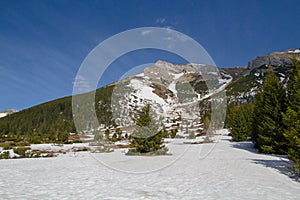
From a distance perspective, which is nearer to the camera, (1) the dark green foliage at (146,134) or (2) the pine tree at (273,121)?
(2) the pine tree at (273,121)

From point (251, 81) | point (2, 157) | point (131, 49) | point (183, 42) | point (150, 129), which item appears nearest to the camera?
point (131, 49)

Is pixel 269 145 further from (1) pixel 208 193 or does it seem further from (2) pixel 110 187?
(2) pixel 110 187

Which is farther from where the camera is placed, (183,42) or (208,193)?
(183,42)

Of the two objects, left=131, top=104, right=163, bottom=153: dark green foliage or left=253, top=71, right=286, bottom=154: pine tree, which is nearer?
left=253, top=71, right=286, bottom=154: pine tree

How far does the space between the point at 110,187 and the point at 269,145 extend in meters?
18.7

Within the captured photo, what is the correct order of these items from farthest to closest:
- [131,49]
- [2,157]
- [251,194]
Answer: [2,157]
[131,49]
[251,194]

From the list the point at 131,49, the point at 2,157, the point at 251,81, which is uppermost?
the point at 251,81

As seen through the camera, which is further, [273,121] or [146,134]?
[146,134]

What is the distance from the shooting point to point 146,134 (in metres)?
22.3

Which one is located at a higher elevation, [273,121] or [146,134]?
[273,121]

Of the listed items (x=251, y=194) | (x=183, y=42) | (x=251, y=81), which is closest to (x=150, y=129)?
(x=183, y=42)

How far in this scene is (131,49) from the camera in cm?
1535

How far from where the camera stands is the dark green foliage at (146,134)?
22.3 metres

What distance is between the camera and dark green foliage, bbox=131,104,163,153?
→ 2233 centimetres
